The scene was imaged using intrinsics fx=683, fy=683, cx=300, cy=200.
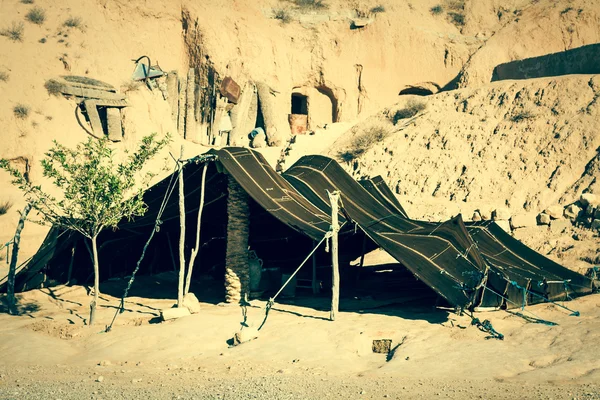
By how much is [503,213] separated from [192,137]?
52.8 ft

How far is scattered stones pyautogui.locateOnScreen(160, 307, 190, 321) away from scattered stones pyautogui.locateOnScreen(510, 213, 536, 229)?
1115cm

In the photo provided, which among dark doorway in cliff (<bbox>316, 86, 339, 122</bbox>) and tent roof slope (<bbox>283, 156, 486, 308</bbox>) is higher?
dark doorway in cliff (<bbox>316, 86, 339, 122</bbox>)

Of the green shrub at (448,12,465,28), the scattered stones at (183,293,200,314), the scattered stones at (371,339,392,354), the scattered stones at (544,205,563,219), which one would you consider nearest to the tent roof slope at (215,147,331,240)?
the scattered stones at (183,293,200,314)

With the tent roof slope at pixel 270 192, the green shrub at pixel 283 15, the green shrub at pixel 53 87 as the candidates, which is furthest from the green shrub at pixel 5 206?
the green shrub at pixel 283 15

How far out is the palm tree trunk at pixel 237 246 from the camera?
1465 cm

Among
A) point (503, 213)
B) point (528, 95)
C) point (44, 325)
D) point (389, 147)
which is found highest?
point (528, 95)

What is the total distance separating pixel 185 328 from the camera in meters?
12.4

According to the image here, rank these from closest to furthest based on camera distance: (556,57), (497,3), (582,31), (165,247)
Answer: (165,247), (556,57), (582,31), (497,3)

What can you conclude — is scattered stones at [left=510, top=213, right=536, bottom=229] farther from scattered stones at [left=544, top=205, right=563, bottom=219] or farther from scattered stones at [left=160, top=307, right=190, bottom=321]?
scattered stones at [left=160, top=307, right=190, bottom=321]

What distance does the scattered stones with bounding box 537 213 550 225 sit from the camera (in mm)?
19859

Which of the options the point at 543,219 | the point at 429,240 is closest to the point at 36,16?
the point at 543,219

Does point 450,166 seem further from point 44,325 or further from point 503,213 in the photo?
point 44,325

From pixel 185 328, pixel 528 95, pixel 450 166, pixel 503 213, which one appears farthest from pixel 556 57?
pixel 185 328

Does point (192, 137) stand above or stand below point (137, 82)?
below
